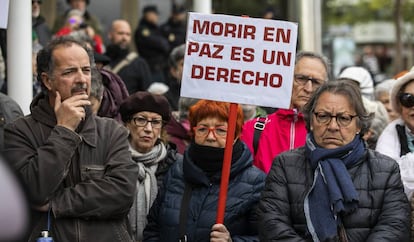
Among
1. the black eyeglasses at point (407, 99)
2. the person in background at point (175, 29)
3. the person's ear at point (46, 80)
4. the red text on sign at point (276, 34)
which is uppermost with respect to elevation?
the person in background at point (175, 29)

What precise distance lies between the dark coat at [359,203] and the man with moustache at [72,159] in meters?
0.77

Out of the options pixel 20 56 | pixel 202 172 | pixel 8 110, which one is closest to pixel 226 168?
pixel 202 172

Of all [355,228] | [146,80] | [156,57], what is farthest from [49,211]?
[156,57]

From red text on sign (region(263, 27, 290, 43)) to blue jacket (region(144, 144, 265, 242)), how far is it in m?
0.70

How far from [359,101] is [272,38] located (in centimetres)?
62

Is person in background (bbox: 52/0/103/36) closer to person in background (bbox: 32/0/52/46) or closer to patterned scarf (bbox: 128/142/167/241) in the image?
person in background (bbox: 32/0/52/46)

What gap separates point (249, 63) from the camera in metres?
5.11

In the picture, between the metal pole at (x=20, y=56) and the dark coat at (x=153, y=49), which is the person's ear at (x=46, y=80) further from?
the dark coat at (x=153, y=49)

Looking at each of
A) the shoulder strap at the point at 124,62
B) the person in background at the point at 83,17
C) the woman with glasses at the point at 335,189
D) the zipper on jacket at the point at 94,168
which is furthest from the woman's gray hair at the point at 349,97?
the person in background at the point at 83,17

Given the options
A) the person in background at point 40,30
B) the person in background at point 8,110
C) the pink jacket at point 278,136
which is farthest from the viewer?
the person in background at point 40,30

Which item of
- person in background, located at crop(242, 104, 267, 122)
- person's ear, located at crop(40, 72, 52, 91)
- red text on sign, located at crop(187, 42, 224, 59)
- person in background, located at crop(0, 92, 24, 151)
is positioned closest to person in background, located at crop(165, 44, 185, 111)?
person in background, located at crop(242, 104, 267, 122)

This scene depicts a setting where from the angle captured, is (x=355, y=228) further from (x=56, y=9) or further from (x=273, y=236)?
(x=56, y=9)

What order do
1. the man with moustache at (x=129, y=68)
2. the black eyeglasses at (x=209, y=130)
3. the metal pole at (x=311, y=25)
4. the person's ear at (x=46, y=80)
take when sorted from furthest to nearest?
the metal pole at (x=311, y=25) < the man with moustache at (x=129, y=68) < the black eyeglasses at (x=209, y=130) < the person's ear at (x=46, y=80)

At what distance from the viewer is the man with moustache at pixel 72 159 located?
173 inches
